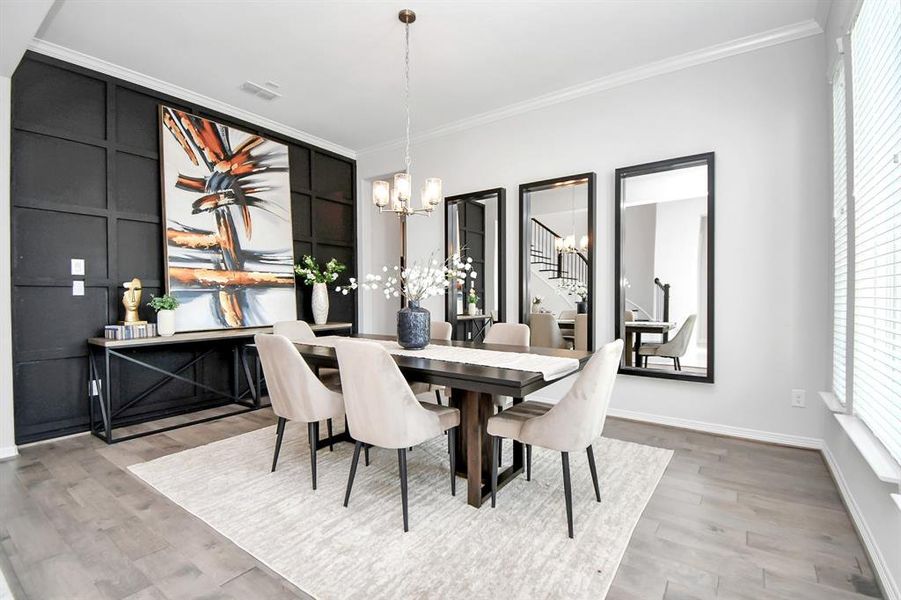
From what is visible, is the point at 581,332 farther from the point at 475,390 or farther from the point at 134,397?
the point at 134,397

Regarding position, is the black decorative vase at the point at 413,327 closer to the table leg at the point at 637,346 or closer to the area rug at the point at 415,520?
the area rug at the point at 415,520

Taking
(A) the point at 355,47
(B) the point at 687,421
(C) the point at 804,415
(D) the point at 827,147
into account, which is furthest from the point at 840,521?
(A) the point at 355,47

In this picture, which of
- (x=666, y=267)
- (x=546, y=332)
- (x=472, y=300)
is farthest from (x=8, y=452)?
(x=666, y=267)

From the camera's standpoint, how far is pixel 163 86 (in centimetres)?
389

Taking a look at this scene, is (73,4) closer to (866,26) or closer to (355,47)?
(355,47)

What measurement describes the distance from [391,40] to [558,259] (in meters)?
2.35

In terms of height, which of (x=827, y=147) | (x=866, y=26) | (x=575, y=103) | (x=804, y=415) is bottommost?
(x=804, y=415)

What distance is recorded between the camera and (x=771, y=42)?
3150 millimetres

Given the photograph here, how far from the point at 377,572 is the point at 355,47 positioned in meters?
3.48

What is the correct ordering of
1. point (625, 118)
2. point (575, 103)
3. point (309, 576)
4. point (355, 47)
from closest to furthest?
point (309, 576), point (355, 47), point (625, 118), point (575, 103)

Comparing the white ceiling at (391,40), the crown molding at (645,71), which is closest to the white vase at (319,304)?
the white ceiling at (391,40)

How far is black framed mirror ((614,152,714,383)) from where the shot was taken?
345 centimetres

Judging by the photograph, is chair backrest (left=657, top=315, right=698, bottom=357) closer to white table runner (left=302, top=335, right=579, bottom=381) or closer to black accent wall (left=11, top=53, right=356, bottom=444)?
white table runner (left=302, top=335, right=579, bottom=381)

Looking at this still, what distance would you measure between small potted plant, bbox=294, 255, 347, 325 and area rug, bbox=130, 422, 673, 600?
2.13 m
